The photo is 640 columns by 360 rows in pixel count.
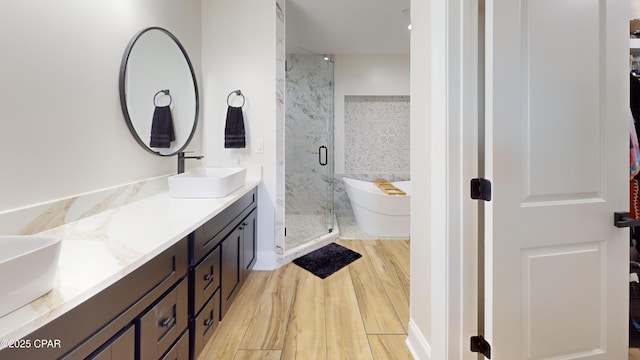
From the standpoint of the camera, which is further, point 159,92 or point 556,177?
point 159,92

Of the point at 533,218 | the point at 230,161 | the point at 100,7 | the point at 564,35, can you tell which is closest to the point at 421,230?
the point at 533,218

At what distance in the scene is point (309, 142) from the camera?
3957mm

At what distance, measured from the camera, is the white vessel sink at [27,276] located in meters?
0.50

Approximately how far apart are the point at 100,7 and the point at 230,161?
1.37 metres

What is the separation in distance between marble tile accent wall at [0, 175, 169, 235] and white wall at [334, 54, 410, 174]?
3.30 meters

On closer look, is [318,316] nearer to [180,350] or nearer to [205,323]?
[205,323]

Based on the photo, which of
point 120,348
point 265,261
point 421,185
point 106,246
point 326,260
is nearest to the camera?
point 120,348

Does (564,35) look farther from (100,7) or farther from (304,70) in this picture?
(304,70)

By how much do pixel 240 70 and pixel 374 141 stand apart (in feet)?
8.69

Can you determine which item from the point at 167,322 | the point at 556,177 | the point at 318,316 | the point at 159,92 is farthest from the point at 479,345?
the point at 159,92

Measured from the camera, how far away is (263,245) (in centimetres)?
254

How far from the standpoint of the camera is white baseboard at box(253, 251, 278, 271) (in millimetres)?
2516

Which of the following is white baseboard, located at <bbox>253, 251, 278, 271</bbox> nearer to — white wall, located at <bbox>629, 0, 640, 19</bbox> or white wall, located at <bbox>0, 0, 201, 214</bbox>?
white wall, located at <bbox>0, 0, 201, 214</bbox>

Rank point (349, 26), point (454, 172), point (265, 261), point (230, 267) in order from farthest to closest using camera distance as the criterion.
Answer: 1. point (349, 26)
2. point (265, 261)
3. point (230, 267)
4. point (454, 172)
